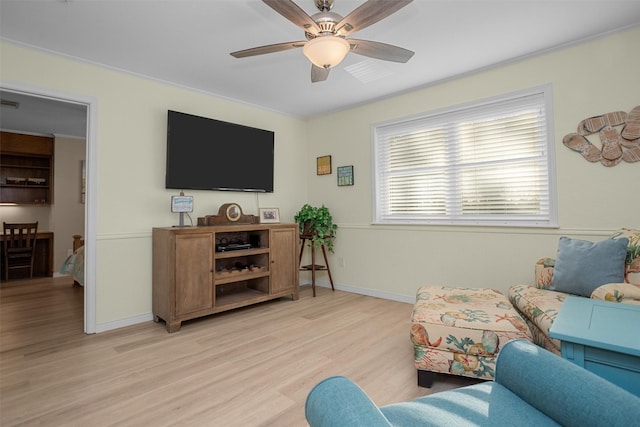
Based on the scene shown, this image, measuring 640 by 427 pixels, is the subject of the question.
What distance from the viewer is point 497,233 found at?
310 centimetres

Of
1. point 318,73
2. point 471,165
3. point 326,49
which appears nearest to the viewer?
point 326,49

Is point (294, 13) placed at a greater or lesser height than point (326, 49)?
greater

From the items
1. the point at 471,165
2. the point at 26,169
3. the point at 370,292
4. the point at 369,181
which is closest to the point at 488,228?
the point at 471,165

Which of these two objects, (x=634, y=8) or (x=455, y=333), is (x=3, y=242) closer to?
(x=455, y=333)

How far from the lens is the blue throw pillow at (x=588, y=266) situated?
2088mm

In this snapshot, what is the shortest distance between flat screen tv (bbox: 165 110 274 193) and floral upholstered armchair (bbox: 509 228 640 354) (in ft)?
9.93

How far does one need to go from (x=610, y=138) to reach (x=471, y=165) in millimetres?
1084

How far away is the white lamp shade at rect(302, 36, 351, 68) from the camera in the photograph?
1796 millimetres

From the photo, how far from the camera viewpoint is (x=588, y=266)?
216cm

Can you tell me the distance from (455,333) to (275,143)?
334 cm

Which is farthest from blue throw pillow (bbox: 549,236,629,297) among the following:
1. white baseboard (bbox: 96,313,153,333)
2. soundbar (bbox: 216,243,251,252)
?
white baseboard (bbox: 96,313,153,333)

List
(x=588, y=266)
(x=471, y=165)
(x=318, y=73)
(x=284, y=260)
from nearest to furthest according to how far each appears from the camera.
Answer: (x=588, y=266), (x=318, y=73), (x=471, y=165), (x=284, y=260)

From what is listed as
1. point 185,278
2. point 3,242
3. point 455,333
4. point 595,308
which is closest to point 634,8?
point 595,308

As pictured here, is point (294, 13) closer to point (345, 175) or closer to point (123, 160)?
point (123, 160)
